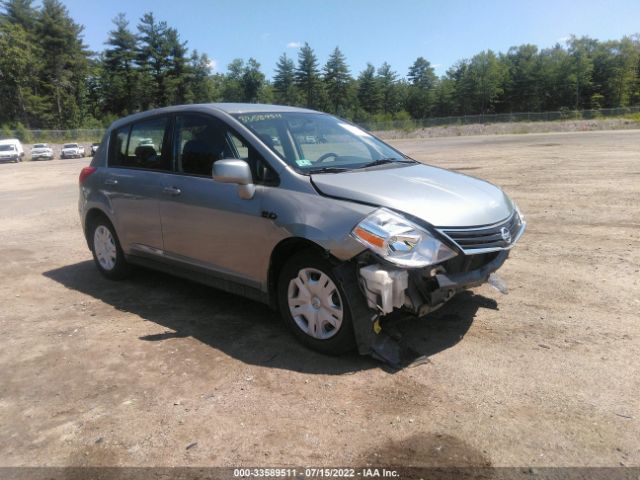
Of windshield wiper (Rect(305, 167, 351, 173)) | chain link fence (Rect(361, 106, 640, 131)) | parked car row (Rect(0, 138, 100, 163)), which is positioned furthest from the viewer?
chain link fence (Rect(361, 106, 640, 131))

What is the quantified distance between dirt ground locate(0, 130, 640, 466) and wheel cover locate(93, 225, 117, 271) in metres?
0.26

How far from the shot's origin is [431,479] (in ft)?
8.21

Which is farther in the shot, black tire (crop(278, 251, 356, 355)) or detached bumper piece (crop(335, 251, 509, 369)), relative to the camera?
black tire (crop(278, 251, 356, 355))

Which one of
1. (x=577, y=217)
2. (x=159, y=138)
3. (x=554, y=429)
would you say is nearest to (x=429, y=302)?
(x=554, y=429)

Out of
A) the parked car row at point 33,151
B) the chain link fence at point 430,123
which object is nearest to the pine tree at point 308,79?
the chain link fence at point 430,123

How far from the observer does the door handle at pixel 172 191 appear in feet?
15.4

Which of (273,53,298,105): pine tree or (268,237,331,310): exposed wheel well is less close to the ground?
(273,53,298,105): pine tree

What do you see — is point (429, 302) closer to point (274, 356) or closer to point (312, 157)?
point (274, 356)

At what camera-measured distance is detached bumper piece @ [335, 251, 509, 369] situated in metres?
3.31

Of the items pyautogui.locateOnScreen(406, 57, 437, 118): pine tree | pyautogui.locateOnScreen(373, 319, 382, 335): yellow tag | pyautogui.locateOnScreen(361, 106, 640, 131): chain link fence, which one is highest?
pyautogui.locateOnScreen(406, 57, 437, 118): pine tree

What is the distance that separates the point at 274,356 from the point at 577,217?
6.30 m

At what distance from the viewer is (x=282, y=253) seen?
3.93 metres

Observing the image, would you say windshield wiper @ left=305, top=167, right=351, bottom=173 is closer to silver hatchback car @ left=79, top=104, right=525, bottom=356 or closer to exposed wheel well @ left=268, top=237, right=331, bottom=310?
silver hatchback car @ left=79, top=104, right=525, bottom=356

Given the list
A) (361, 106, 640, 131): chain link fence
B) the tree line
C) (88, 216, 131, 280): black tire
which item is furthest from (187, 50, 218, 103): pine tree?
(88, 216, 131, 280): black tire
